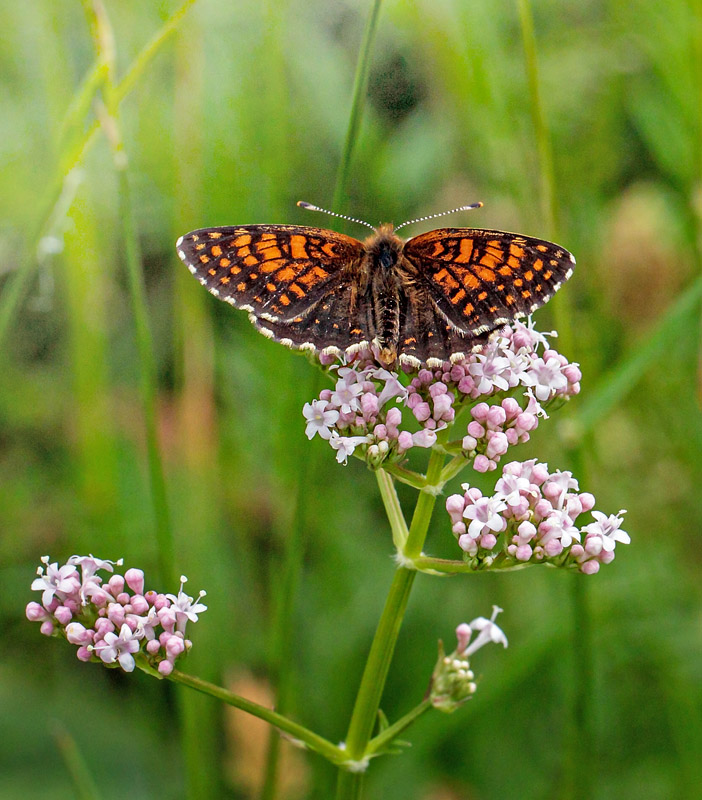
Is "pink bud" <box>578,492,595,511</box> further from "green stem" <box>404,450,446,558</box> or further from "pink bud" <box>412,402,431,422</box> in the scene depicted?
"pink bud" <box>412,402,431,422</box>

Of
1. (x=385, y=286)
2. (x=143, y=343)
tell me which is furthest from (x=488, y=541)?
(x=143, y=343)

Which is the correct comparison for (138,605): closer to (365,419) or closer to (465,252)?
(365,419)

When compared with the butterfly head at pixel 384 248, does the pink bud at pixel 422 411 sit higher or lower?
lower

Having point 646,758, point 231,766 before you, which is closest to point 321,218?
point 231,766

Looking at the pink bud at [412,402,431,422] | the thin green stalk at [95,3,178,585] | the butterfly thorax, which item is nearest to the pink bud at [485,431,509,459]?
the pink bud at [412,402,431,422]

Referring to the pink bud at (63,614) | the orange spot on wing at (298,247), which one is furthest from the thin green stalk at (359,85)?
the pink bud at (63,614)

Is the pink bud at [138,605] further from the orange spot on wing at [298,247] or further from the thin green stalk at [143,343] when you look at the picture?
the orange spot on wing at [298,247]

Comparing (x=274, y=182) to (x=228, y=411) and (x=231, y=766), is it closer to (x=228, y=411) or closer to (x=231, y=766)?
(x=228, y=411)
